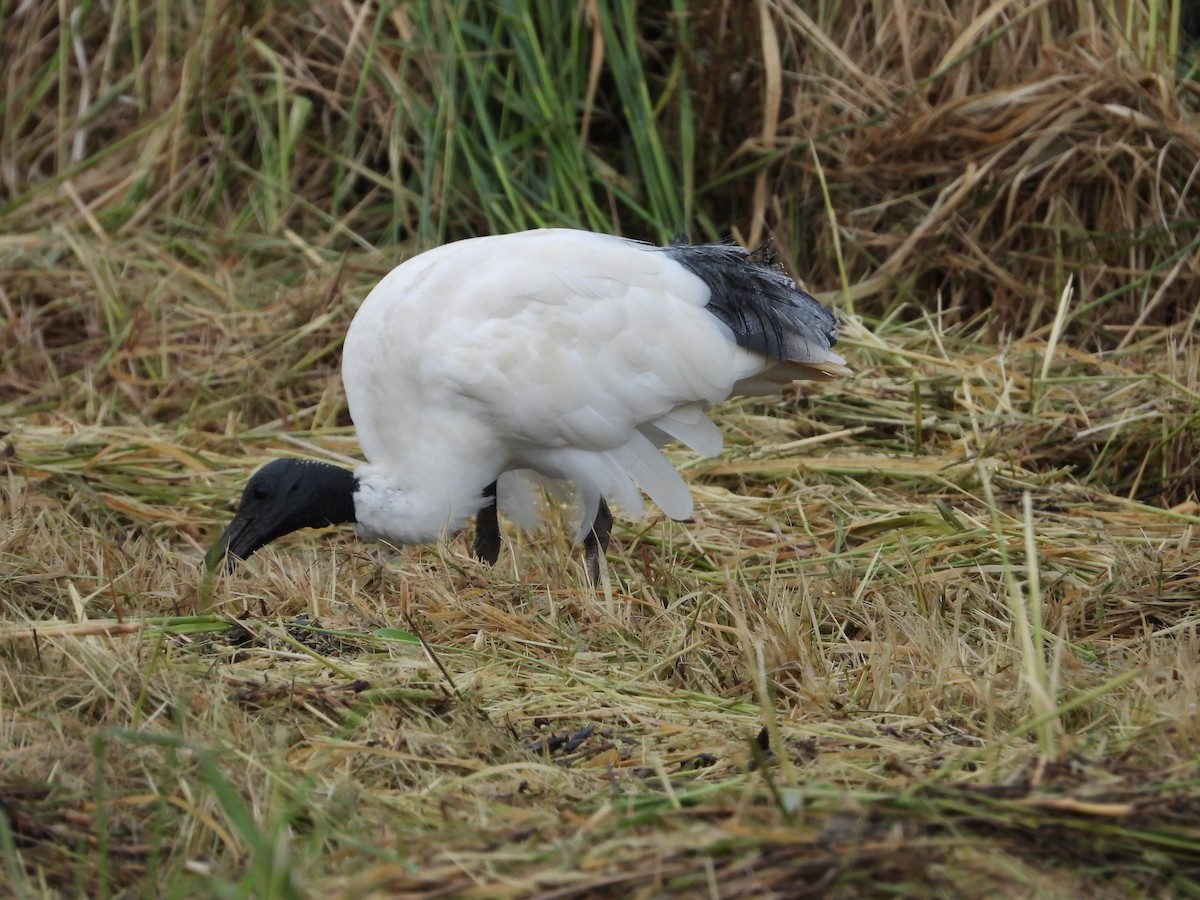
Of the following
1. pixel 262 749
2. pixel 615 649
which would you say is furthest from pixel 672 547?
pixel 262 749

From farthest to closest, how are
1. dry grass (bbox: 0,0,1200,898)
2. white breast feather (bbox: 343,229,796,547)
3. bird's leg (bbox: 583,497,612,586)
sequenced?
bird's leg (bbox: 583,497,612,586)
white breast feather (bbox: 343,229,796,547)
dry grass (bbox: 0,0,1200,898)

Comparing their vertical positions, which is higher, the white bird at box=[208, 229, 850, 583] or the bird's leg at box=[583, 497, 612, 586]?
the white bird at box=[208, 229, 850, 583]

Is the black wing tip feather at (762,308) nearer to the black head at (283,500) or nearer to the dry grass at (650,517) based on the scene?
the dry grass at (650,517)

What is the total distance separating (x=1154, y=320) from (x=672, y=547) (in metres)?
2.53

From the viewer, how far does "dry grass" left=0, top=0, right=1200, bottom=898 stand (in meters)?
2.52

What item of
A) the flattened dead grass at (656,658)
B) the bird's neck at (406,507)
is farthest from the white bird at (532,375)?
the flattened dead grass at (656,658)

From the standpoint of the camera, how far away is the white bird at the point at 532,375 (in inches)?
173

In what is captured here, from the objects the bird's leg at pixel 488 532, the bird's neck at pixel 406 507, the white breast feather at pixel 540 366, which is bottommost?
the bird's leg at pixel 488 532

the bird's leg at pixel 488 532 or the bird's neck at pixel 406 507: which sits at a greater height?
the bird's neck at pixel 406 507

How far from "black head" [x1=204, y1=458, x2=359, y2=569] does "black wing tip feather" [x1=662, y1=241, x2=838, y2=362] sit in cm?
118

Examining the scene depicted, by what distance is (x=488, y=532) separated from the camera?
4.86m

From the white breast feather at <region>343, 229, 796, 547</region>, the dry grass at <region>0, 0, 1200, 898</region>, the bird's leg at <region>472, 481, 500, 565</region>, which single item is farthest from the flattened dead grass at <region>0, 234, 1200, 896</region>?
the white breast feather at <region>343, 229, 796, 547</region>

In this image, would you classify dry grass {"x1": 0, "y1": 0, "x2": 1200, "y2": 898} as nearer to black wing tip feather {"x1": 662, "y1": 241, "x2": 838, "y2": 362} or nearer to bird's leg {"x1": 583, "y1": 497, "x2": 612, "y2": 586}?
bird's leg {"x1": 583, "y1": 497, "x2": 612, "y2": 586}

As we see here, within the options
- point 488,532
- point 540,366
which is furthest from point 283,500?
point 540,366
